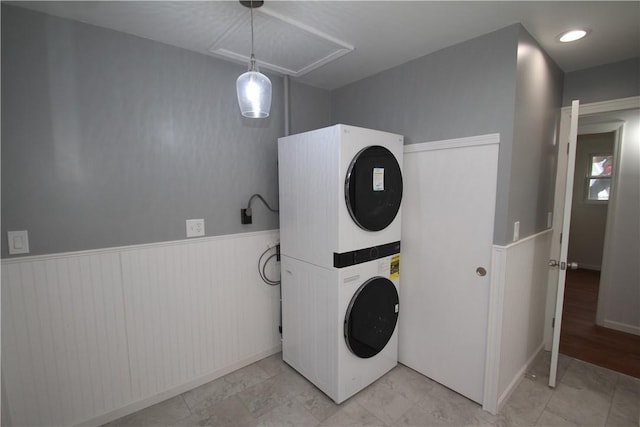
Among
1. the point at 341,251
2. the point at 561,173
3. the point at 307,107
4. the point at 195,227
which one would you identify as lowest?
the point at 341,251

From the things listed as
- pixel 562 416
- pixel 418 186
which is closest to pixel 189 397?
pixel 418 186

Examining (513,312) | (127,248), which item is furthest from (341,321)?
(127,248)

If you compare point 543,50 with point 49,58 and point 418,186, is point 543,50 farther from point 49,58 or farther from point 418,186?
point 49,58

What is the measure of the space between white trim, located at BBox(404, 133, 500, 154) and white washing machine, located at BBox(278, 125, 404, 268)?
0.38ft

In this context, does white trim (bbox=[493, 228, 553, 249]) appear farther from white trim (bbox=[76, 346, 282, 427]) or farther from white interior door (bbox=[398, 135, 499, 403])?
white trim (bbox=[76, 346, 282, 427])

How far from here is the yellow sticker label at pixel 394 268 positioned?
84.3 inches

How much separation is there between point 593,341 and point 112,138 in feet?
14.0

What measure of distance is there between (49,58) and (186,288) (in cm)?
152

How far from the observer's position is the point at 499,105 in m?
1.73

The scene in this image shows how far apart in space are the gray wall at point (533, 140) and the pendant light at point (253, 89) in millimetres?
1447

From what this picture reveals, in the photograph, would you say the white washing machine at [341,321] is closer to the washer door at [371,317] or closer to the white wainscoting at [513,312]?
the washer door at [371,317]

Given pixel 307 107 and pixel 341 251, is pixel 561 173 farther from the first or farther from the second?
pixel 307 107

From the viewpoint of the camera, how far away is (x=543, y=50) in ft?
6.45

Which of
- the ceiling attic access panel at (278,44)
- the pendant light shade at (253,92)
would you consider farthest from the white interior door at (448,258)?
the pendant light shade at (253,92)
